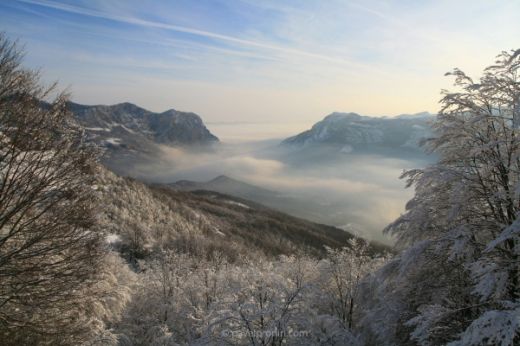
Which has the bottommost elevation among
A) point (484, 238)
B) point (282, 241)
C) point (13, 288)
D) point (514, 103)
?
point (282, 241)

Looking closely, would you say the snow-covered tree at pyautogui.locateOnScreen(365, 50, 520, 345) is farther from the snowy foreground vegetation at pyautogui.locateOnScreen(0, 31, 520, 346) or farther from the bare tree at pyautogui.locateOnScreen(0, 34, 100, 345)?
the bare tree at pyautogui.locateOnScreen(0, 34, 100, 345)

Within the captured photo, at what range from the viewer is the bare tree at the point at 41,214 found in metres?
12.1

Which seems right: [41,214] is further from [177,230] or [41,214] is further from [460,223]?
[177,230]

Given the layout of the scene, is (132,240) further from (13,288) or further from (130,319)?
(13,288)

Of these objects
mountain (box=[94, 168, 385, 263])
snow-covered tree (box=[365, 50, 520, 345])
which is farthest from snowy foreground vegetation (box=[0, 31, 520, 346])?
mountain (box=[94, 168, 385, 263])

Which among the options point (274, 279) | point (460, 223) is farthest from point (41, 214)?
point (460, 223)

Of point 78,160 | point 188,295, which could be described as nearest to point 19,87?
point 78,160

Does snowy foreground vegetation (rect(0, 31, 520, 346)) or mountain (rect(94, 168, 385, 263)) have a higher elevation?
snowy foreground vegetation (rect(0, 31, 520, 346))

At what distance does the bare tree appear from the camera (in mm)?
12117

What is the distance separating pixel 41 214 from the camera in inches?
520

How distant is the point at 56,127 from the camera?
43.9 feet

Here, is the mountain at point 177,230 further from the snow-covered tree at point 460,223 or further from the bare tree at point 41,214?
the snow-covered tree at point 460,223

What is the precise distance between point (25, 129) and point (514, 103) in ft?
49.9

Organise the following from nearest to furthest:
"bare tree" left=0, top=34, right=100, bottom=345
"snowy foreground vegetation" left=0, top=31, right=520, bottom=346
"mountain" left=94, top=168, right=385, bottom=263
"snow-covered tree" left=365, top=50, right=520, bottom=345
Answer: "snow-covered tree" left=365, top=50, right=520, bottom=345, "snowy foreground vegetation" left=0, top=31, right=520, bottom=346, "bare tree" left=0, top=34, right=100, bottom=345, "mountain" left=94, top=168, right=385, bottom=263
